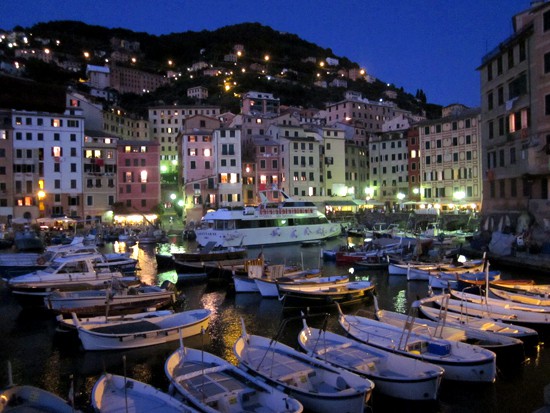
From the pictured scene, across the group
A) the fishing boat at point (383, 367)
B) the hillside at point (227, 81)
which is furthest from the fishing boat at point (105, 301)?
the hillside at point (227, 81)

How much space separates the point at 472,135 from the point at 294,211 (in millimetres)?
32928

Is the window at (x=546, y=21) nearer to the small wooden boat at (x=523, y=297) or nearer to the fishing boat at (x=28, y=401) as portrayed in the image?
the small wooden boat at (x=523, y=297)

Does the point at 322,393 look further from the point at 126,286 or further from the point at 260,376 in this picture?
the point at 126,286

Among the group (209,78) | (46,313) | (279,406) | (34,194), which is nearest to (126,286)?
(46,313)

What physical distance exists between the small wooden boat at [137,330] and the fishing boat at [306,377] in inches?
159

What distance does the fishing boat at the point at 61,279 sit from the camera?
24844 mm

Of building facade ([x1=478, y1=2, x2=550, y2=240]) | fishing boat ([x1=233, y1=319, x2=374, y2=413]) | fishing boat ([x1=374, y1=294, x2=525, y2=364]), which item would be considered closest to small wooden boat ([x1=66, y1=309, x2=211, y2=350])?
fishing boat ([x1=233, y1=319, x2=374, y2=413])

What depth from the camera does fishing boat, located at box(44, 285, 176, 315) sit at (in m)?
20.9

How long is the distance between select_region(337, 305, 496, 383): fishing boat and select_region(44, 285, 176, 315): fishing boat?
1034 centimetres

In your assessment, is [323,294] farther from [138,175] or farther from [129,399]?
[138,175]

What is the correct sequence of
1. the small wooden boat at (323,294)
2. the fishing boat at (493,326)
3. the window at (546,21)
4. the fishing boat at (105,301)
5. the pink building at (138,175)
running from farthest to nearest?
the pink building at (138,175) → the window at (546,21) → the small wooden boat at (323,294) → the fishing boat at (105,301) → the fishing boat at (493,326)

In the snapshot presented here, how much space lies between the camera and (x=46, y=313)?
2427 cm

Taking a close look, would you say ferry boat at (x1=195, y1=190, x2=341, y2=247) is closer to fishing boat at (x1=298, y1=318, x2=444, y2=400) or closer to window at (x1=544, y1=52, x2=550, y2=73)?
window at (x1=544, y1=52, x2=550, y2=73)

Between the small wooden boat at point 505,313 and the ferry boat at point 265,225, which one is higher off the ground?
the ferry boat at point 265,225
